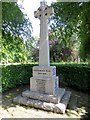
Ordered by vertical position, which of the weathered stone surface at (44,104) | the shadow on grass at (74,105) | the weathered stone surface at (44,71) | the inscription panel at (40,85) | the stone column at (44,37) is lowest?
the shadow on grass at (74,105)

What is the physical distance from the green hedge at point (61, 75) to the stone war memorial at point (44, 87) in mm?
1500

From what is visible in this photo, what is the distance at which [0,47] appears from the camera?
5887 mm

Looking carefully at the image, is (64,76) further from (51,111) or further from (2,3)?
(2,3)

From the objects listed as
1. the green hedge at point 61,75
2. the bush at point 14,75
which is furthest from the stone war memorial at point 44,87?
the green hedge at point 61,75

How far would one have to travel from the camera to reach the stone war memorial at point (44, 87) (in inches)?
186

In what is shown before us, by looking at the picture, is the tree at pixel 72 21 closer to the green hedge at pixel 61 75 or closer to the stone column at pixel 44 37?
the green hedge at pixel 61 75

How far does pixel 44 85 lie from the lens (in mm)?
5367

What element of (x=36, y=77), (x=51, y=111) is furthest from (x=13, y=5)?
(x=51, y=111)

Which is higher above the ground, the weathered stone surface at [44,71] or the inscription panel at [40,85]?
the weathered stone surface at [44,71]

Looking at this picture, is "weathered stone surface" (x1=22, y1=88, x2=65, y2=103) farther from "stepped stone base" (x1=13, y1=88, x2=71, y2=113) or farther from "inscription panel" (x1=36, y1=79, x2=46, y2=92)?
"inscription panel" (x1=36, y1=79, x2=46, y2=92)

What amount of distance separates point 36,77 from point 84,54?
3362 millimetres

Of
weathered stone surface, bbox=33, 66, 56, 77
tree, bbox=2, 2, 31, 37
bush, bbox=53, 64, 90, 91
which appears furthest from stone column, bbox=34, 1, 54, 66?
bush, bbox=53, 64, 90, 91

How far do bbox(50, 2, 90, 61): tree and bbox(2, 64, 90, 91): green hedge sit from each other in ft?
3.71

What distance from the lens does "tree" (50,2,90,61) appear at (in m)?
6.47
